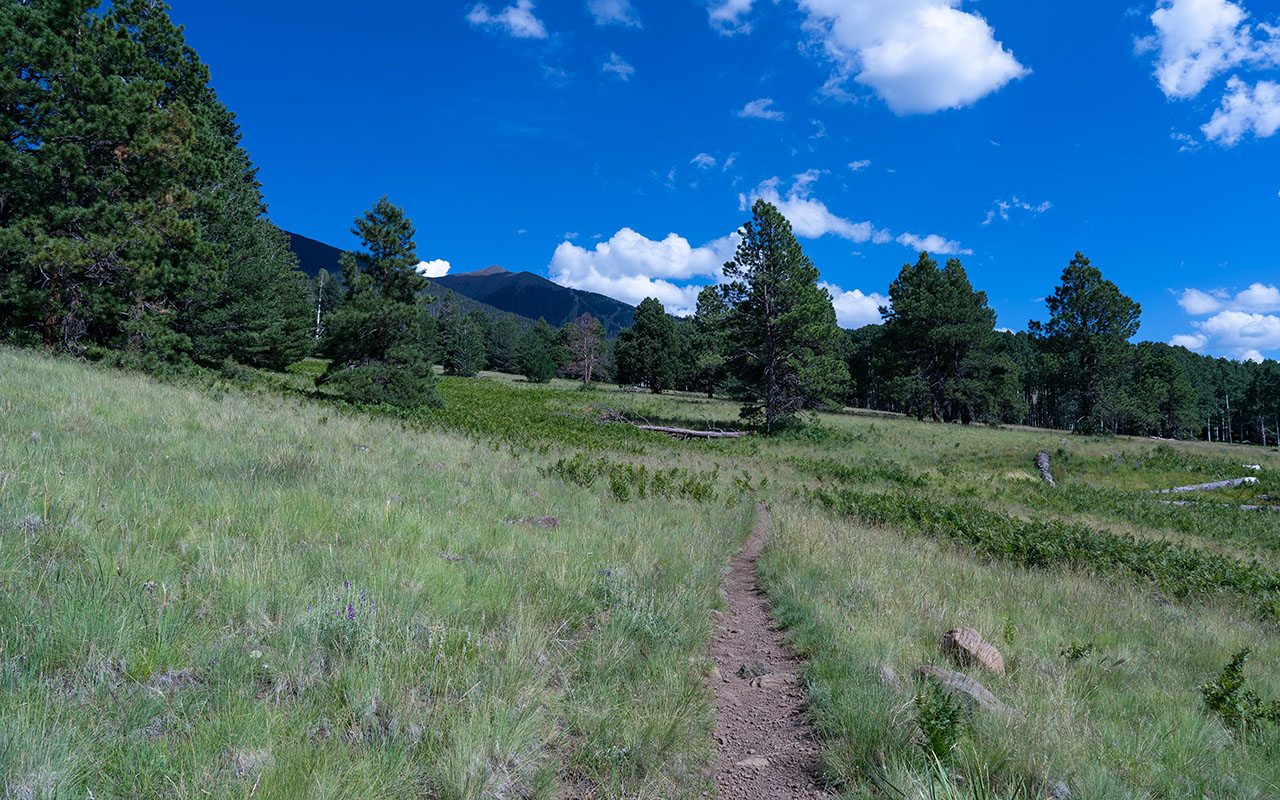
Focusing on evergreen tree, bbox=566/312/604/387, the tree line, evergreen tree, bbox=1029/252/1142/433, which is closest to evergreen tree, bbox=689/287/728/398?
the tree line

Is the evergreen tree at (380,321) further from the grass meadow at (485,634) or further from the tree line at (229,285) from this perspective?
the grass meadow at (485,634)

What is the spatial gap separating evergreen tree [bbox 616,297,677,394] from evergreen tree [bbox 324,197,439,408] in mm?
41993

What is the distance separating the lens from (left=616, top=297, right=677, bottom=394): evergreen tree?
62.8 m

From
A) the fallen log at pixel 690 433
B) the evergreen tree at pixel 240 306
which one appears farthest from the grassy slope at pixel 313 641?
the fallen log at pixel 690 433

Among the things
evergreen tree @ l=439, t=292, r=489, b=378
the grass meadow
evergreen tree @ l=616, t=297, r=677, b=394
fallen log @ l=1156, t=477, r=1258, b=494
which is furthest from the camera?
evergreen tree @ l=439, t=292, r=489, b=378

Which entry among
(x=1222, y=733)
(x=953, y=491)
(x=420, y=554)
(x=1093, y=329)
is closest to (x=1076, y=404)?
(x=1093, y=329)

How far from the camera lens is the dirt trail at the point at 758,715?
292 cm

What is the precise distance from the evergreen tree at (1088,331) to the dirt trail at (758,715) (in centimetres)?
4531

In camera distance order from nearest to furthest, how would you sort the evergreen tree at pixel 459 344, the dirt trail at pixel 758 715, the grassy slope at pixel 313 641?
the grassy slope at pixel 313 641, the dirt trail at pixel 758 715, the evergreen tree at pixel 459 344

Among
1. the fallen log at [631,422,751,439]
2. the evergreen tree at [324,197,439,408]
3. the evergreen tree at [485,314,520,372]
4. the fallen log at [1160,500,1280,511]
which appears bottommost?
the fallen log at [1160,500,1280,511]

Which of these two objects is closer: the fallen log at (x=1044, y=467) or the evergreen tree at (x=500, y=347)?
the fallen log at (x=1044, y=467)

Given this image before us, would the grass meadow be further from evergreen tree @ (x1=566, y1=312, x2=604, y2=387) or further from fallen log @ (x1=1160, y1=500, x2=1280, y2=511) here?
evergreen tree @ (x1=566, y1=312, x2=604, y2=387)

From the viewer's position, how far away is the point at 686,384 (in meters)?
76.6

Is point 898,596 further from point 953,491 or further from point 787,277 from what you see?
point 787,277
